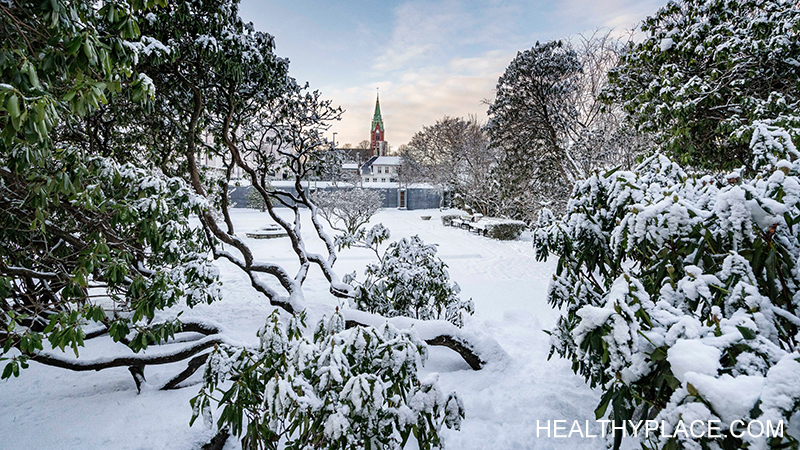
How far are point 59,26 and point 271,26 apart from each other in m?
4.76

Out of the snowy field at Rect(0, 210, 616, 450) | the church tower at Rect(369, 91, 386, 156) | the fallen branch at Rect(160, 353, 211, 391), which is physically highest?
the church tower at Rect(369, 91, 386, 156)

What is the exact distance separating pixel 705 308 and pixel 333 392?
5.25 feet

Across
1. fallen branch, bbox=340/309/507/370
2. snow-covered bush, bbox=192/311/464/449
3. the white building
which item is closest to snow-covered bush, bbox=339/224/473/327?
fallen branch, bbox=340/309/507/370

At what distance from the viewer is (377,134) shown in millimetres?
64125

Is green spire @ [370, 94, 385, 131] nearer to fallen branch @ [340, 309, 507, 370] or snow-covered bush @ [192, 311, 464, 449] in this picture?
fallen branch @ [340, 309, 507, 370]

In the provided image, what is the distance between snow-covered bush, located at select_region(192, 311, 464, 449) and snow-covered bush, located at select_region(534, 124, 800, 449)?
0.76m

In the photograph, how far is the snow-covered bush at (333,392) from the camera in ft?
4.56

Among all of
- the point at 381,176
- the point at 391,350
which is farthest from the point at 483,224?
the point at 381,176

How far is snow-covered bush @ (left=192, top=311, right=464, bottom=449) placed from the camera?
1.39 m

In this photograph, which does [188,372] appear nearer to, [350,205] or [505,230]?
[505,230]

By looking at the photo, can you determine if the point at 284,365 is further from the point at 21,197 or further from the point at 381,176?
the point at 381,176

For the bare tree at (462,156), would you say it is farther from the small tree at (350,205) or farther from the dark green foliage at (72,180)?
the dark green foliage at (72,180)

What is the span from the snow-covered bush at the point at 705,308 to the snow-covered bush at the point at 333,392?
0.76 m

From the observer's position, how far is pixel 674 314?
1265 millimetres
